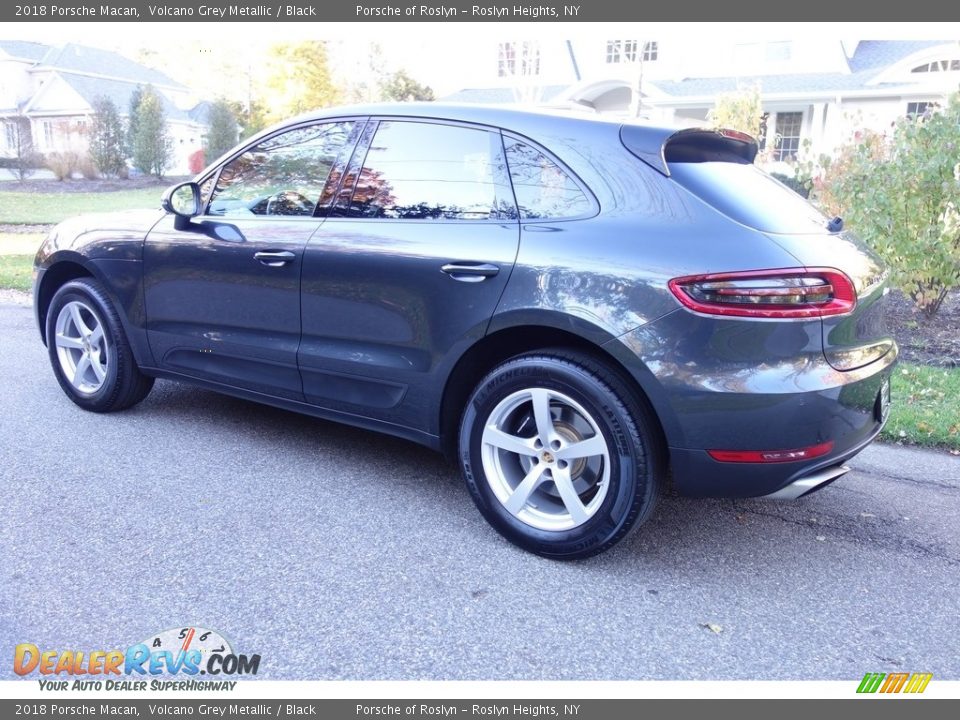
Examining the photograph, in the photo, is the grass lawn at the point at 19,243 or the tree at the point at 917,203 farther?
the grass lawn at the point at 19,243

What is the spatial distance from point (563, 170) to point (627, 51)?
27.3 metres

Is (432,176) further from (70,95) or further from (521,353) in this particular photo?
(70,95)

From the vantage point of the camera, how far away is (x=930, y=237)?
278 inches

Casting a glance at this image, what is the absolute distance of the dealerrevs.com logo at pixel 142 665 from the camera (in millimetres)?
2432

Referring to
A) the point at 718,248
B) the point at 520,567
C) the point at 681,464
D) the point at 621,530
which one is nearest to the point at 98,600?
the point at 520,567

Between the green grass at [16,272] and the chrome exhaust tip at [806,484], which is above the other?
the chrome exhaust tip at [806,484]

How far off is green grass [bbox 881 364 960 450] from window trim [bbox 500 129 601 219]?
108 inches

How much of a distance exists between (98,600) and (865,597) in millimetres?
2786

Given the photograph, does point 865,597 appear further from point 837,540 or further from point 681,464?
point 681,464

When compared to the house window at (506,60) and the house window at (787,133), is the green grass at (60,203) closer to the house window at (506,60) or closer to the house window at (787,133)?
the house window at (506,60)

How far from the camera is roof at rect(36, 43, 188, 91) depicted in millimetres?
35156

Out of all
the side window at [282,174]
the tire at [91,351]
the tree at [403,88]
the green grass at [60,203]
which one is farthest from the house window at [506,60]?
the side window at [282,174]

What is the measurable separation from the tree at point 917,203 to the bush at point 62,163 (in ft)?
81.7

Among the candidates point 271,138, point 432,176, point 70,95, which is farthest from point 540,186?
point 70,95
